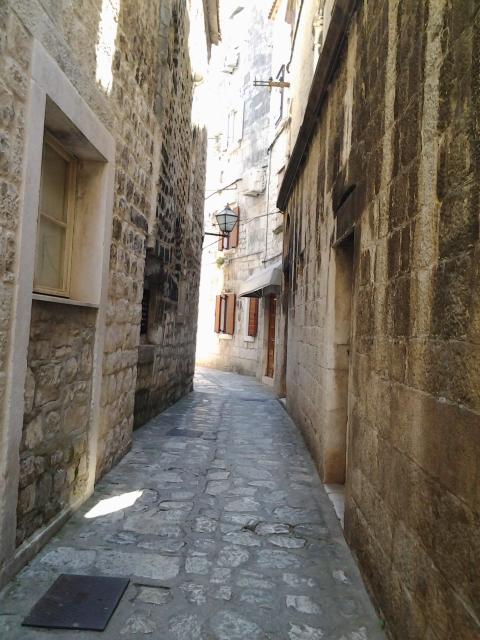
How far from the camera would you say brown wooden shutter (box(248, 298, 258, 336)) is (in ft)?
47.7

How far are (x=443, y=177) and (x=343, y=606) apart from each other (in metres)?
1.98

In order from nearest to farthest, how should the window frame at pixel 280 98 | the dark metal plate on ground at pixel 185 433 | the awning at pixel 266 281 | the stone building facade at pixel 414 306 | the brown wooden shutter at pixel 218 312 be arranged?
the stone building facade at pixel 414 306 → the dark metal plate on ground at pixel 185 433 → the awning at pixel 266 281 → the window frame at pixel 280 98 → the brown wooden shutter at pixel 218 312

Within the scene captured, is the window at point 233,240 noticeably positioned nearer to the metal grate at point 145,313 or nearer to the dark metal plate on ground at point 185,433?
the metal grate at point 145,313

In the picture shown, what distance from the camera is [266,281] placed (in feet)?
35.5

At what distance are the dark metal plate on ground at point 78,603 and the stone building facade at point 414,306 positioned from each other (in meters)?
1.25

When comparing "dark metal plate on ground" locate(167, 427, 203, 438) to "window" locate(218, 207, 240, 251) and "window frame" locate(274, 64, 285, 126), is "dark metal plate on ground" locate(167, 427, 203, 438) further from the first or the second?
"window" locate(218, 207, 240, 251)

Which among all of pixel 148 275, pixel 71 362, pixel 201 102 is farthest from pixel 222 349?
pixel 71 362

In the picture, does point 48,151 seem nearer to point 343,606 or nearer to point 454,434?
point 454,434

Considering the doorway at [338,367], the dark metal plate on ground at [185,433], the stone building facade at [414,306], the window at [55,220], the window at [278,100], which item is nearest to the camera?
the stone building facade at [414,306]

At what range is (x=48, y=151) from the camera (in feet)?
10.1

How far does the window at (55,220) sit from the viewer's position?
304 cm

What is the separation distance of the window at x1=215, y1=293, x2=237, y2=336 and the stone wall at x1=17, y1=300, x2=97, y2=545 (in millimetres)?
12705

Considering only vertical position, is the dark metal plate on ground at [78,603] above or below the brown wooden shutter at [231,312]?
below

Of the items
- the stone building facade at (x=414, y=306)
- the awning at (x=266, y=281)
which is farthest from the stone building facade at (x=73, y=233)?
the awning at (x=266, y=281)
